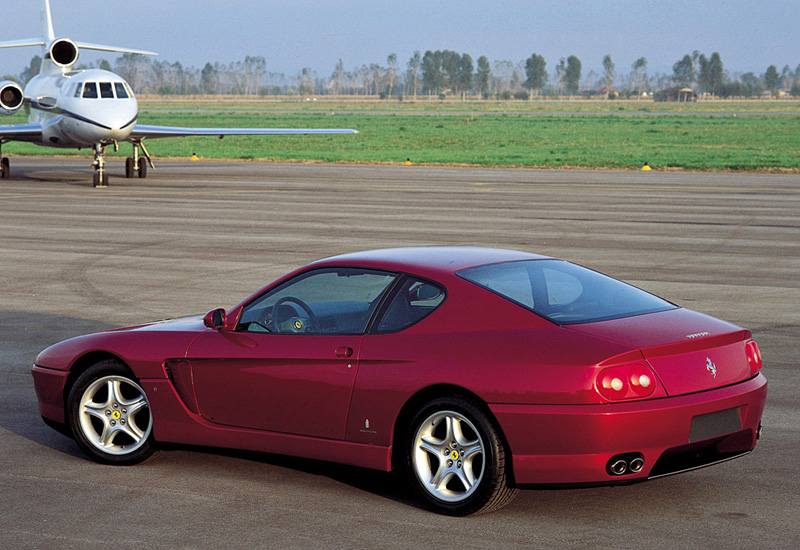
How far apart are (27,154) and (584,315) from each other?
189 ft

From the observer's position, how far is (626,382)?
17.4 ft

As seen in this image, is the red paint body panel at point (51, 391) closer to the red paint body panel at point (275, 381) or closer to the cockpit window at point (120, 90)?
the red paint body panel at point (275, 381)

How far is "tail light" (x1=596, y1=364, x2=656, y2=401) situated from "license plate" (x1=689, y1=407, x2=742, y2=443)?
33cm

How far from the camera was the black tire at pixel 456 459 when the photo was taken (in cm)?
548

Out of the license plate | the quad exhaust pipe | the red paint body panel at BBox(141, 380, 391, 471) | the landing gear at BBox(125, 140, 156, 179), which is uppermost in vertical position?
the license plate

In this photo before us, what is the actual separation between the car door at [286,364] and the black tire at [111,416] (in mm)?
501

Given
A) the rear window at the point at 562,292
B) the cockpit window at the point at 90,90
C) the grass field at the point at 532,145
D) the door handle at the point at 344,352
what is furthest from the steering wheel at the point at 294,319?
the grass field at the point at 532,145

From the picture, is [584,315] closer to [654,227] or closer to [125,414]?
[125,414]

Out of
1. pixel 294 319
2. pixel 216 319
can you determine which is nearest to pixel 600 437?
pixel 294 319

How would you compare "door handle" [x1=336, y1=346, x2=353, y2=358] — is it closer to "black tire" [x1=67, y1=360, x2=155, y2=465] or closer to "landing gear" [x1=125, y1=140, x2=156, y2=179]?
"black tire" [x1=67, y1=360, x2=155, y2=465]

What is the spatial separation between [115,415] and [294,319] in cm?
134

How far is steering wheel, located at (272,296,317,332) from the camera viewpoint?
21.0ft

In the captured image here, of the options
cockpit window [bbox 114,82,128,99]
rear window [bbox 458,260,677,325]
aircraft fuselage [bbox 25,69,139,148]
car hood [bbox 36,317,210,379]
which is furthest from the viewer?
cockpit window [bbox 114,82,128,99]

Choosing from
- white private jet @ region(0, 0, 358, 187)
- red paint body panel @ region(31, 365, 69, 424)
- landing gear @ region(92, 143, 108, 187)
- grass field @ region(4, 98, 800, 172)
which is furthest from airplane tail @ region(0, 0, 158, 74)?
red paint body panel @ region(31, 365, 69, 424)
